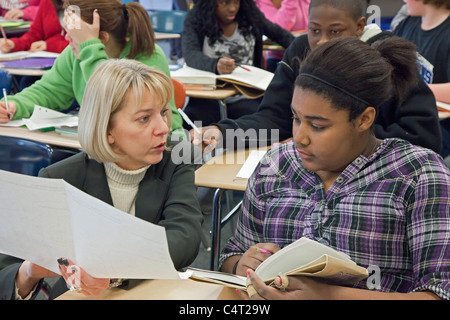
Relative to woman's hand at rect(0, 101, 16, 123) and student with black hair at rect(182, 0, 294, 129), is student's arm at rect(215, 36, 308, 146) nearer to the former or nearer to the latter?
woman's hand at rect(0, 101, 16, 123)

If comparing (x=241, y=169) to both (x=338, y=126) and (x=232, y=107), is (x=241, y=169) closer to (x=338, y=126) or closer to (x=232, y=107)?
(x=338, y=126)

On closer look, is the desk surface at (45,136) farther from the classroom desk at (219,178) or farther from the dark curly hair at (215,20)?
the dark curly hair at (215,20)

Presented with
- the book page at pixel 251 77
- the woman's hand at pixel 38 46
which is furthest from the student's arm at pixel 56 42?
the book page at pixel 251 77

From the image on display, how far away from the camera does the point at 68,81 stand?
2.55 metres

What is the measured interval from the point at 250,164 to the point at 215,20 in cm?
176

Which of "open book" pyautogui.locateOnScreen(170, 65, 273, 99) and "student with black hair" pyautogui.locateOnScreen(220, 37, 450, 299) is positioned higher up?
"student with black hair" pyautogui.locateOnScreen(220, 37, 450, 299)

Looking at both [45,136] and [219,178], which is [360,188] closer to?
[219,178]

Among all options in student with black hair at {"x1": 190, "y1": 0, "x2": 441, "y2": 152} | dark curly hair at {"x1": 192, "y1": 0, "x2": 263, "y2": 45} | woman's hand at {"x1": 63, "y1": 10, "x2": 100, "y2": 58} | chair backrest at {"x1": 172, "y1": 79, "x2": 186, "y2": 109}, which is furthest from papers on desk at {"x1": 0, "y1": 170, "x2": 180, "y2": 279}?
dark curly hair at {"x1": 192, "y1": 0, "x2": 263, "y2": 45}

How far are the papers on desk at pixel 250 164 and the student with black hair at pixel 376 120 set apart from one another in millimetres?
84

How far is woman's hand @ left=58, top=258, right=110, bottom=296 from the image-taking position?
107 cm

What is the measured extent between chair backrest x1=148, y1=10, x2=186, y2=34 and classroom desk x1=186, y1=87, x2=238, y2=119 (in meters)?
2.10

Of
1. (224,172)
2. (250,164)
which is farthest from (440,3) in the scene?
(224,172)

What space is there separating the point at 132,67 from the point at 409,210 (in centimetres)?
79

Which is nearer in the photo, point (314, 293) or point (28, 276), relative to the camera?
point (314, 293)
